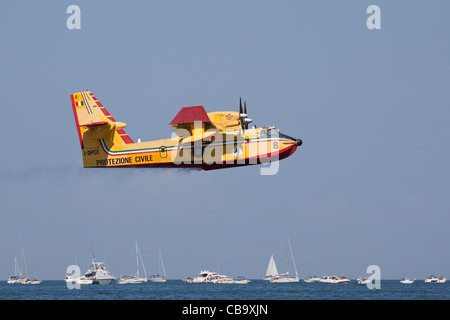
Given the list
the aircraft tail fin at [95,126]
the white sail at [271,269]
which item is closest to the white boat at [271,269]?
the white sail at [271,269]

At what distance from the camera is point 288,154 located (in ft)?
155

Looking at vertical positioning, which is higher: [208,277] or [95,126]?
[95,126]

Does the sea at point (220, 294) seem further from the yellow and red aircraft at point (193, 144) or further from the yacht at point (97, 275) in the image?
the yellow and red aircraft at point (193, 144)

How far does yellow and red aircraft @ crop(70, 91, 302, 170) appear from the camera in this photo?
45250 mm

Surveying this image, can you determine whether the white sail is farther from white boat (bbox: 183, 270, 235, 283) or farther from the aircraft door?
the aircraft door

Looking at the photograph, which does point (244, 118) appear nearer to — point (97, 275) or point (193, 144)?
point (193, 144)

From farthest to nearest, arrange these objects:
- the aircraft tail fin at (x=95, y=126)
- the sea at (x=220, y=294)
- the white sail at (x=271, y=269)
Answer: the white sail at (x=271, y=269) → the sea at (x=220, y=294) → the aircraft tail fin at (x=95, y=126)

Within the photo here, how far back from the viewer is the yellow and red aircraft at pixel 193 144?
148 feet

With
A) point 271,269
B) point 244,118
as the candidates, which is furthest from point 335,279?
point 244,118

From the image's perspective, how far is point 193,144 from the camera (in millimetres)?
45281

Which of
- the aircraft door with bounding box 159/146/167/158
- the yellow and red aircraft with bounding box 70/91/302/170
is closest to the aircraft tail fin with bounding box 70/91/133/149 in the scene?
the yellow and red aircraft with bounding box 70/91/302/170
